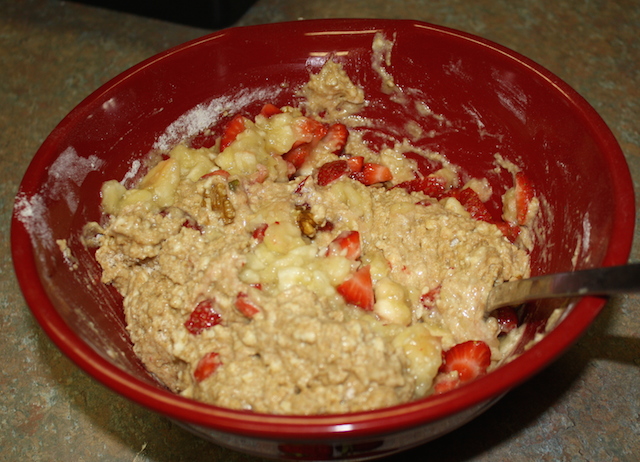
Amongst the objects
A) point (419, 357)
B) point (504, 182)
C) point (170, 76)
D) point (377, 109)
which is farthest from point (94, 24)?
point (419, 357)

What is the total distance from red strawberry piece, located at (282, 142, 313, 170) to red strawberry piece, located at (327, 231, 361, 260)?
1.24ft

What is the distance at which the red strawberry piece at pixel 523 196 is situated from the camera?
170cm

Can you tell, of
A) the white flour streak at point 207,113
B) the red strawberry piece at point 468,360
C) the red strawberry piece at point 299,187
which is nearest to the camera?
the red strawberry piece at point 468,360

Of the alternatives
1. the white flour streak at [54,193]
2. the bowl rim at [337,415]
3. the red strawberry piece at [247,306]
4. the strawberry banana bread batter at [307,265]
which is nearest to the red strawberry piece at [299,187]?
the strawberry banana bread batter at [307,265]

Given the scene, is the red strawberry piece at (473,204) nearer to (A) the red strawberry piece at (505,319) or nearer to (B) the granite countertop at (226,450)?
(A) the red strawberry piece at (505,319)

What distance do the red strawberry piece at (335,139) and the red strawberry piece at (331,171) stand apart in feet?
0.26

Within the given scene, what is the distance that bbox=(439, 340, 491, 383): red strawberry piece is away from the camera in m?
1.42

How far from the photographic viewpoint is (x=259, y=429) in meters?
1.04

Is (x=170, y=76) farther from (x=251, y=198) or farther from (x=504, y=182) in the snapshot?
(x=504, y=182)

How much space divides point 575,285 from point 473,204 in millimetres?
629

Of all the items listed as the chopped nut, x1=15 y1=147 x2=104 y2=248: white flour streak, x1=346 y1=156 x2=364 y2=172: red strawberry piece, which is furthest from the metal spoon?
x1=15 y1=147 x2=104 y2=248: white flour streak

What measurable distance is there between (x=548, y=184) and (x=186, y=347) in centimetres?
103

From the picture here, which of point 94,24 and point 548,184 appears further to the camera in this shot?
point 94,24

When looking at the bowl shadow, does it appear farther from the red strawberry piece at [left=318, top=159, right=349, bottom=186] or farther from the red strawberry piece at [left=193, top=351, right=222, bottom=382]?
the red strawberry piece at [left=318, top=159, right=349, bottom=186]
